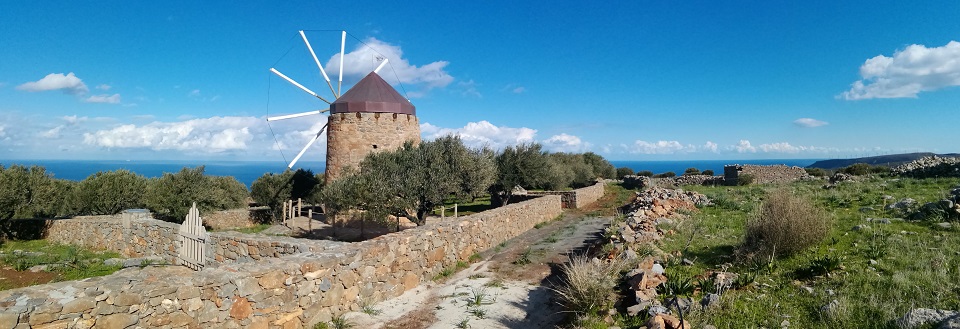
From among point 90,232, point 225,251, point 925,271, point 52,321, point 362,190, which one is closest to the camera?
point 52,321

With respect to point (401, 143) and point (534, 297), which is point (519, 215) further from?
point (534, 297)

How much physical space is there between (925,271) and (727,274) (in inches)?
86.3

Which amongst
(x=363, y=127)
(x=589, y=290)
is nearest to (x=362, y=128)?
(x=363, y=127)

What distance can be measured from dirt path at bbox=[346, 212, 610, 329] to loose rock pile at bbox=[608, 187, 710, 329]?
128 centimetres

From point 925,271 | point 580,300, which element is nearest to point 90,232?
point 580,300

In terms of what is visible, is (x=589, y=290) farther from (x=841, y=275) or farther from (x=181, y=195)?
(x=181, y=195)

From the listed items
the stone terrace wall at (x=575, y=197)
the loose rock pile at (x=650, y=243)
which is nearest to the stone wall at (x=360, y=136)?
the stone terrace wall at (x=575, y=197)

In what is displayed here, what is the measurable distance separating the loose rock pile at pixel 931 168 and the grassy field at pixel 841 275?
13917mm

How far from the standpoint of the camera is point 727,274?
22.3 ft

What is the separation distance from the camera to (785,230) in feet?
23.9

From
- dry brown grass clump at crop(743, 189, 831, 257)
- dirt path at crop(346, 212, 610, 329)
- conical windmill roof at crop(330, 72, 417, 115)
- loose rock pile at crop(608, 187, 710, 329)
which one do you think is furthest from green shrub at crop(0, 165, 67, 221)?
dry brown grass clump at crop(743, 189, 831, 257)

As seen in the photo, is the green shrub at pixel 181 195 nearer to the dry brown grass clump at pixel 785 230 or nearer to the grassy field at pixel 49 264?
the grassy field at pixel 49 264

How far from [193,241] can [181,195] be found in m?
11.6

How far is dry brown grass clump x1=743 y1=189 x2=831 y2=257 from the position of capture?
7270 millimetres
